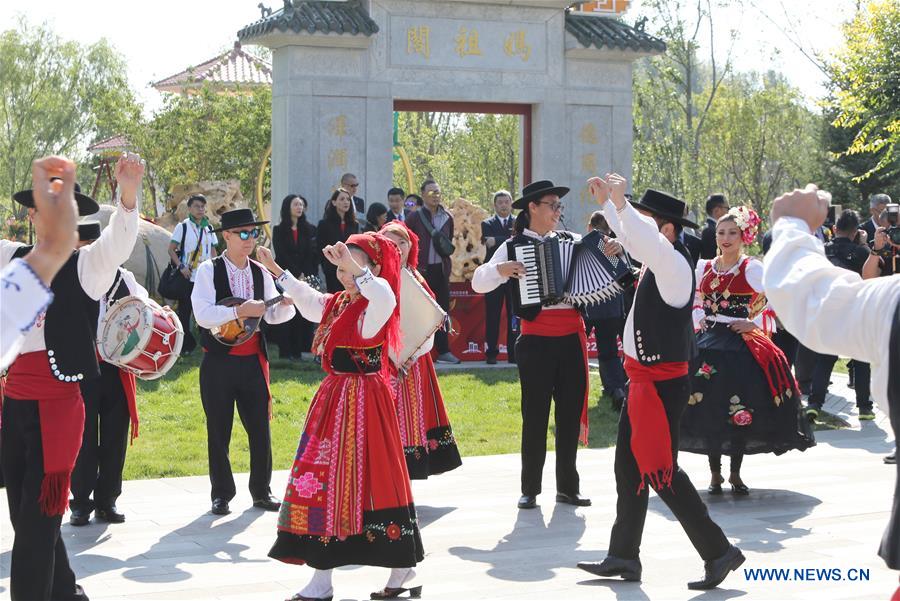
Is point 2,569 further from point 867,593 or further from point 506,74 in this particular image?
point 506,74

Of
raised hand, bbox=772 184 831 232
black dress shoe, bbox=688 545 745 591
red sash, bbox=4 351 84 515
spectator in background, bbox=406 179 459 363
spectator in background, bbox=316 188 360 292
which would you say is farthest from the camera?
spectator in background, bbox=406 179 459 363

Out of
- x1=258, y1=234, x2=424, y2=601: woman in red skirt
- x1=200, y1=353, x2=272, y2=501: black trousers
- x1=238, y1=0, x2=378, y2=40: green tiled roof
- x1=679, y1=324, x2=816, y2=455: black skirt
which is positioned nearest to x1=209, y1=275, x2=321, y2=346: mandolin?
x1=200, y1=353, x2=272, y2=501: black trousers

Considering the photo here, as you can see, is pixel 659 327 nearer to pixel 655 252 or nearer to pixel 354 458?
pixel 655 252

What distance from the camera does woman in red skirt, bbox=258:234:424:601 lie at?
5.61 metres

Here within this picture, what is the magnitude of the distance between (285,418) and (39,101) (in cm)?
4283

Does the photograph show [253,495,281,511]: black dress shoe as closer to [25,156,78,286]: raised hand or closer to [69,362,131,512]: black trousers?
[69,362,131,512]: black trousers

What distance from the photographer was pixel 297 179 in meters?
15.6

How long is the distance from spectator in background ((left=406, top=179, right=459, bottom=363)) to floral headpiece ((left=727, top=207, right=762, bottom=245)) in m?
5.74

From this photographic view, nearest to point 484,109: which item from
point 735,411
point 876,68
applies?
point 876,68

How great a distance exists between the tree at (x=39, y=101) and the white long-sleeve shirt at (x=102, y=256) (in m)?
45.3

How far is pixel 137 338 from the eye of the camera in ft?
23.3

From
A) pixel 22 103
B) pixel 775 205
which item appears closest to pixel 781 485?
pixel 775 205

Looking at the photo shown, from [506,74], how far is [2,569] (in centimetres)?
1147

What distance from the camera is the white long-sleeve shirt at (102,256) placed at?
5133mm
